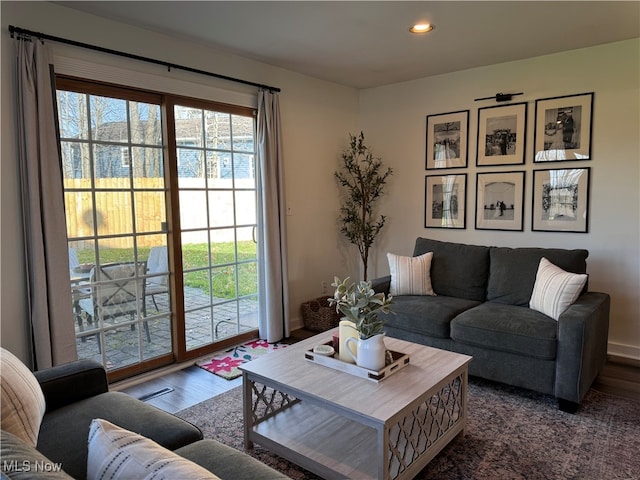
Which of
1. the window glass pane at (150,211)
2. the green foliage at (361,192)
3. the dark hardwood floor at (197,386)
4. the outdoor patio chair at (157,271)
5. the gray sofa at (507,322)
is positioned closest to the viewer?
the gray sofa at (507,322)

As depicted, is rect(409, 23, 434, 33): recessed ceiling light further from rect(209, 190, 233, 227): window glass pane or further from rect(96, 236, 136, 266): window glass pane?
rect(96, 236, 136, 266): window glass pane

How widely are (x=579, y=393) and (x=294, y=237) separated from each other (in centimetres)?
271

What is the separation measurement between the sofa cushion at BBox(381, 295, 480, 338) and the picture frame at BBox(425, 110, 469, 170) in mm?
1519

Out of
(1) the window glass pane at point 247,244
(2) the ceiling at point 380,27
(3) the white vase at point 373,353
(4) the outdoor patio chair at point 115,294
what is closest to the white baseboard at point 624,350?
(2) the ceiling at point 380,27

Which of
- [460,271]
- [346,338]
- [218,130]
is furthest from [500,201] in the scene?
[218,130]

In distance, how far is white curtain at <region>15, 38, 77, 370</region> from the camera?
100 inches

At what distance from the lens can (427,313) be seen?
329 cm

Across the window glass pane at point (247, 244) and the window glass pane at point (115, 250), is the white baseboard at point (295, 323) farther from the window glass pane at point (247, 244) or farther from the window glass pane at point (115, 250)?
the window glass pane at point (115, 250)

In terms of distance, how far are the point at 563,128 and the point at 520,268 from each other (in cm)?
134

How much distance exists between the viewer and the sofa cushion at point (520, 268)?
328 cm

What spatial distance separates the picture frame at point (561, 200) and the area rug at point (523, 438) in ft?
4.75

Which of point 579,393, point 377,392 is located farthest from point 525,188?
point 377,392

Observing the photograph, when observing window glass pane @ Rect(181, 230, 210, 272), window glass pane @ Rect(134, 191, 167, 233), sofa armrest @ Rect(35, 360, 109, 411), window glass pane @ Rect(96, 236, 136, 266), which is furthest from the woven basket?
sofa armrest @ Rect(35, 360, 109, 411)

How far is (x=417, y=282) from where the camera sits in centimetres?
374
